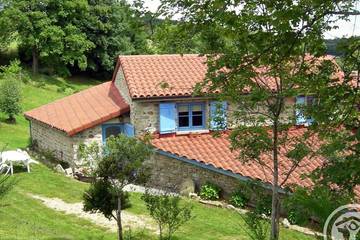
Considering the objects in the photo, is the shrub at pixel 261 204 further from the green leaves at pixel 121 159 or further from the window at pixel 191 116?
the window at pixel 191 116

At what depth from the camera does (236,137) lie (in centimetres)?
894

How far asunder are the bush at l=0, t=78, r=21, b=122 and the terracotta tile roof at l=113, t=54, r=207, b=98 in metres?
8.07

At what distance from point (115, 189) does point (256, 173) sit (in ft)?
20.3

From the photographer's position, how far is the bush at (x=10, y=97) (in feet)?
Answer: 86.3

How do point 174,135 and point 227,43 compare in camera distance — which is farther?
point 174,135

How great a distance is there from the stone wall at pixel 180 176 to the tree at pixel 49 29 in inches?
997

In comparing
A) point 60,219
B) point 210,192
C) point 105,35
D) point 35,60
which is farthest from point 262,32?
point 105,35

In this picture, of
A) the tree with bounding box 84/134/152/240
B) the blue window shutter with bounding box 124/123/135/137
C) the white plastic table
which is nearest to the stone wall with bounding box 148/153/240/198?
the blue window shutter with bounding box 124/123/135/137

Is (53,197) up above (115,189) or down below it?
below

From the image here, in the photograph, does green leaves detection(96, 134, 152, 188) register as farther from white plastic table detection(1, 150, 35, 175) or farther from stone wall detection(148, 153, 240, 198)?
white plastic table detection(1, 150, 35, 175)

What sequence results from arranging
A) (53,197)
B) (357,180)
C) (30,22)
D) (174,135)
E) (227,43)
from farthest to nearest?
(30,22) → (174,135) → (53,197) → (227,43) → (357,180)

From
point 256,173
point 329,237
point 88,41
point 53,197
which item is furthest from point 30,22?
point 329,237

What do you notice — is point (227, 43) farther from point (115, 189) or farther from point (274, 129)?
point (115, 189)

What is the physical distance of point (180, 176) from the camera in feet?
56.6
